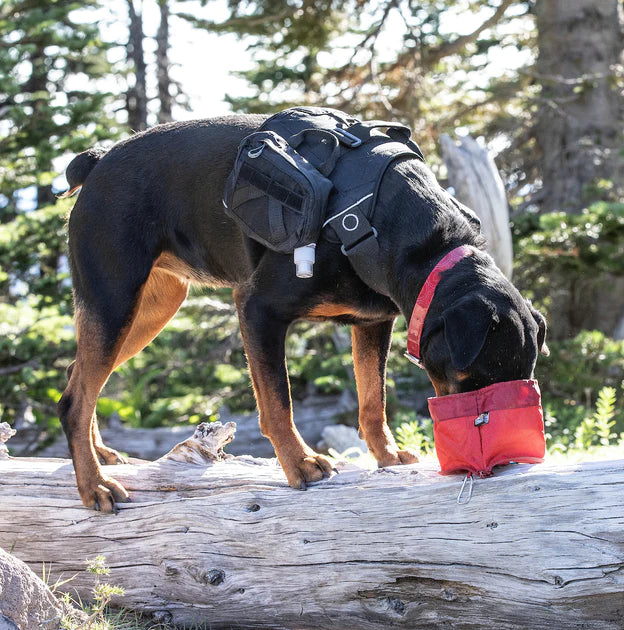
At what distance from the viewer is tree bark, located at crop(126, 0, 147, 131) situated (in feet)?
54.1

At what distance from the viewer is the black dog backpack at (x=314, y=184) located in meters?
3.21

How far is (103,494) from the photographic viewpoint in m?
3.54

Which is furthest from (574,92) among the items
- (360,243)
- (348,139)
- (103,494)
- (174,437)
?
(103,494)

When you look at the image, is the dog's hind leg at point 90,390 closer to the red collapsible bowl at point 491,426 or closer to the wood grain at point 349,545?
the wood grain at point 349,545

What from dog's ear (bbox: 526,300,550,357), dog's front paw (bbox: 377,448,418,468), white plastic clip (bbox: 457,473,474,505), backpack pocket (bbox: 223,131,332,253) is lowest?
dog's front paw (bbox: 377,448,418,468)

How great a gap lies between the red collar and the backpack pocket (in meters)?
0.53

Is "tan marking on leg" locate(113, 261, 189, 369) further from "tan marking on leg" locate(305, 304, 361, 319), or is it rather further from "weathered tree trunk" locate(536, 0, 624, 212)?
"weathered tree trunk" locate(536, 0, 624, 212)

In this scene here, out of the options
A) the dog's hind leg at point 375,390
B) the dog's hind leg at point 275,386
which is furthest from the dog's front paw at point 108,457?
the dog's hind leg at point 375,390

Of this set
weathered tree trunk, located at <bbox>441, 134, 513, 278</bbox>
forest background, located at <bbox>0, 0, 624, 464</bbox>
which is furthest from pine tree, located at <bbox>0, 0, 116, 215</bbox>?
weathered tree trunk, located at <bbox>441, 134, 513, 278</bbox>

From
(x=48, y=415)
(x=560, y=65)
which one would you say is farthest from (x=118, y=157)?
(x=560, y=65)

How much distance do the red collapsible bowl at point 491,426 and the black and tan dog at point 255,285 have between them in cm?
8

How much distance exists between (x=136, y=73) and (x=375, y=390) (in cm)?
1455

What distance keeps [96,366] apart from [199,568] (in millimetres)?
1151

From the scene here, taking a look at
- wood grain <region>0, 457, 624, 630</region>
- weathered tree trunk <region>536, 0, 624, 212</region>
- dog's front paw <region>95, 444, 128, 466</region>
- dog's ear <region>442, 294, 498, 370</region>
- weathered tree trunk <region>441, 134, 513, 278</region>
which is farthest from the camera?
weathered tree trunk <region>536, 0, 624, 212</region>
